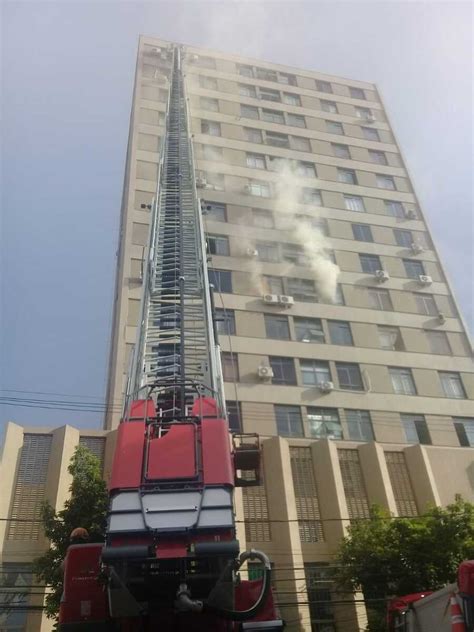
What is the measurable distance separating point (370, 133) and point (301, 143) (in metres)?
5.83

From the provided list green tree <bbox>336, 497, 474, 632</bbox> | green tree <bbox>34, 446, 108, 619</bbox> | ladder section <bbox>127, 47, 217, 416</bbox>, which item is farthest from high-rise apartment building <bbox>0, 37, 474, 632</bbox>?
green tree <bbox>34, 446, 108, 619</bbox>

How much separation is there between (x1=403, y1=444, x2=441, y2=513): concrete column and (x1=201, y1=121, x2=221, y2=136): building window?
69.4 feet

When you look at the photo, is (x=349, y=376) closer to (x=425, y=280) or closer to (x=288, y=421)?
(x=288, y=421)

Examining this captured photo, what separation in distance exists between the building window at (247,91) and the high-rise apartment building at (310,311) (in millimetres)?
141

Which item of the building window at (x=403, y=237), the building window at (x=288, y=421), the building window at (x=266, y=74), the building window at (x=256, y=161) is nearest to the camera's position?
the building window at (x=288, y=421)

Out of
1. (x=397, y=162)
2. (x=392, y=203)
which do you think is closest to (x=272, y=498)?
(x=392, y=203)

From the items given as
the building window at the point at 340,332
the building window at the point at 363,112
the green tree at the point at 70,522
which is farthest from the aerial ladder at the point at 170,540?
the building window at the point at 363,112

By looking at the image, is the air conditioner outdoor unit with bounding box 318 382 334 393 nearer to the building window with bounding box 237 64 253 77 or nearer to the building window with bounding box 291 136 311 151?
the building window with bounding box 291 136 311 151

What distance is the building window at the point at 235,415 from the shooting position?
771 inches

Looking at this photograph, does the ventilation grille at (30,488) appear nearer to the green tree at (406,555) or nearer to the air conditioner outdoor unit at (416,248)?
the green tree at (406,555)

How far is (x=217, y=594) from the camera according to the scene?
5.96 metres

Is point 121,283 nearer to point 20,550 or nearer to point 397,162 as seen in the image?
point 20,550

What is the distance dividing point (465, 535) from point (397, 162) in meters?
26.6

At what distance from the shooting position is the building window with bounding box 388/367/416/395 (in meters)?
23.7
